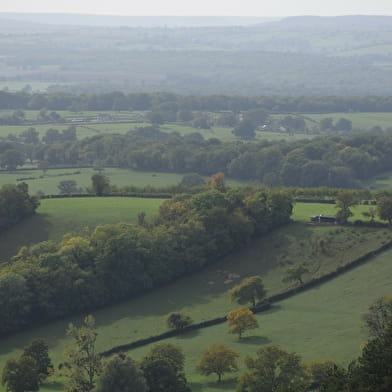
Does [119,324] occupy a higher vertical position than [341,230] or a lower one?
lower

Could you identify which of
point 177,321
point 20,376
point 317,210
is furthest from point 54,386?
point 317,210

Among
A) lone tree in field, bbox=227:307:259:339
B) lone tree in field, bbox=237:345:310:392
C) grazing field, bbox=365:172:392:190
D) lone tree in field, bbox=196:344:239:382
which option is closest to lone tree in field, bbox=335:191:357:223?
lone tree in field, bbox=227:307:259:339

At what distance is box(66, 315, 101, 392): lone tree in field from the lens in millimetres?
57344

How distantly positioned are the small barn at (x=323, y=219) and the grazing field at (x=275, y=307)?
5.21ft

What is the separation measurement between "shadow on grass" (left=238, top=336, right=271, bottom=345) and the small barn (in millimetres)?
25952

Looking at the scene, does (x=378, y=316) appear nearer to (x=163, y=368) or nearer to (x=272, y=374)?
(x=272, y=374)

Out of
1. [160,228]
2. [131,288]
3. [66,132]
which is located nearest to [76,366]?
[131,288]

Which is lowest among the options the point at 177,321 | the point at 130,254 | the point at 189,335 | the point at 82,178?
the point at 189,335

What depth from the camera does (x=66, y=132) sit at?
189 meters

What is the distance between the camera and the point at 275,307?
74500 mm

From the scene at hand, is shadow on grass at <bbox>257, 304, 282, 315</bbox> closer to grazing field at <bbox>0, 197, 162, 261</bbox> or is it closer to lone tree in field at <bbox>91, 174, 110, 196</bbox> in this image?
grazing field at <bbox>0, 197, 162, 261</bbox>

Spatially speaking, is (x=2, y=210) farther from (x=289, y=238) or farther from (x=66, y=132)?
(x=66, y=132)

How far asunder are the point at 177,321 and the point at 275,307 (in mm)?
9111

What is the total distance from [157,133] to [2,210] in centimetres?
9886
